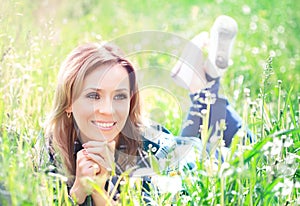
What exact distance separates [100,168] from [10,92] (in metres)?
0.56

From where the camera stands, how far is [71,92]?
6.25 ft

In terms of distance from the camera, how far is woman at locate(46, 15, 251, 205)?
1745mm

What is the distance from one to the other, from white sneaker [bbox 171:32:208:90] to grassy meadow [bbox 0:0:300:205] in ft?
0.43

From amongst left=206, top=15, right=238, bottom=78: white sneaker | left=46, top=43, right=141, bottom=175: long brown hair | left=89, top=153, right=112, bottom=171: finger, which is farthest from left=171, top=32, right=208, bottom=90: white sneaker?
left=89, top=153, right=112, bottom=171: finger

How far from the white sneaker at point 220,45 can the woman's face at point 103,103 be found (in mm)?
763

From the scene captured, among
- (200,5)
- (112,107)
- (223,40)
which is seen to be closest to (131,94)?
(112,107)

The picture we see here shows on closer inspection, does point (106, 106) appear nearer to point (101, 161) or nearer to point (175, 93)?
point (101, 161)

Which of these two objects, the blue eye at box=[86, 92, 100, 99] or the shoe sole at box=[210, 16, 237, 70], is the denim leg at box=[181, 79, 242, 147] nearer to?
the shoe sole at box=[210, 16, 237, 70]

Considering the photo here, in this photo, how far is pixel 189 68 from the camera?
8.26ft

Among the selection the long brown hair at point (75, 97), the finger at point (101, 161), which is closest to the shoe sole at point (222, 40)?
the long brown hair at point (75, 97)

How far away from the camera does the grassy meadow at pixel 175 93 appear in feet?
4.95

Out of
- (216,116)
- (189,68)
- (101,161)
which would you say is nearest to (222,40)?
(189,68)

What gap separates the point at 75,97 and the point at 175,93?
0.42m

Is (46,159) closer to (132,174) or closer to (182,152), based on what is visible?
(132,174)
